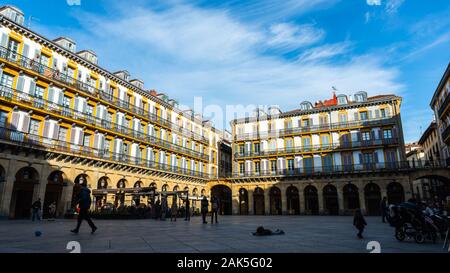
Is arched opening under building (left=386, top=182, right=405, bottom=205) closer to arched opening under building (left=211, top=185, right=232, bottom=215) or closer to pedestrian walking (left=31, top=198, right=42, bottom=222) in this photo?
arched opening under building (left=211, top=185, right=232, bottom=215)

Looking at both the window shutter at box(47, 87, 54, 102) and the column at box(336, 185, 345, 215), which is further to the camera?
the column at box(336, 185, 345, 215)

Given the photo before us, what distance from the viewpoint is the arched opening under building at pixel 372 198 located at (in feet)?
127

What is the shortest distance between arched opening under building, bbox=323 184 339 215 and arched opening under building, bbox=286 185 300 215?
150 inches

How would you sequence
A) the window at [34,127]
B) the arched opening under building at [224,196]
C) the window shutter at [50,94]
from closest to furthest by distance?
the window at [34,127] < the window shutter at [50,94] < the arched opening under building at [224,196]

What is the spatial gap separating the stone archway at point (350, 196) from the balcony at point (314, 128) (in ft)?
Result: 27.3

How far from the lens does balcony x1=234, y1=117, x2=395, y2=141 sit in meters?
40.2

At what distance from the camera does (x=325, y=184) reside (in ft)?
133

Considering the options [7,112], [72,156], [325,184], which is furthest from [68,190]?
[325,184]

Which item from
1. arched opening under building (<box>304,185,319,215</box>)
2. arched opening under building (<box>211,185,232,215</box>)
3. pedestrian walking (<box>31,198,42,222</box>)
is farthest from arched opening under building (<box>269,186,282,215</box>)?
pedestrian walking (<box>31,198,42,222</box>)

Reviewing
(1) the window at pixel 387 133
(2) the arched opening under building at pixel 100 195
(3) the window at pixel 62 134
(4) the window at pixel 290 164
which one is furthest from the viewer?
(4) the window at pixel 290 164

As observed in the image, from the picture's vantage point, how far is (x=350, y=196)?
40.1 m

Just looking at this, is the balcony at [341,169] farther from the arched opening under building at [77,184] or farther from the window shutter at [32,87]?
the window shutter at [32,87]

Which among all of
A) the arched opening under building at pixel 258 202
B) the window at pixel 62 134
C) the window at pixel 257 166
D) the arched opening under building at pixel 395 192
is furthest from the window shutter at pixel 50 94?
the arched opening under building at pixel 395 192

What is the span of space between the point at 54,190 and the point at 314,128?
33613 millimetres
